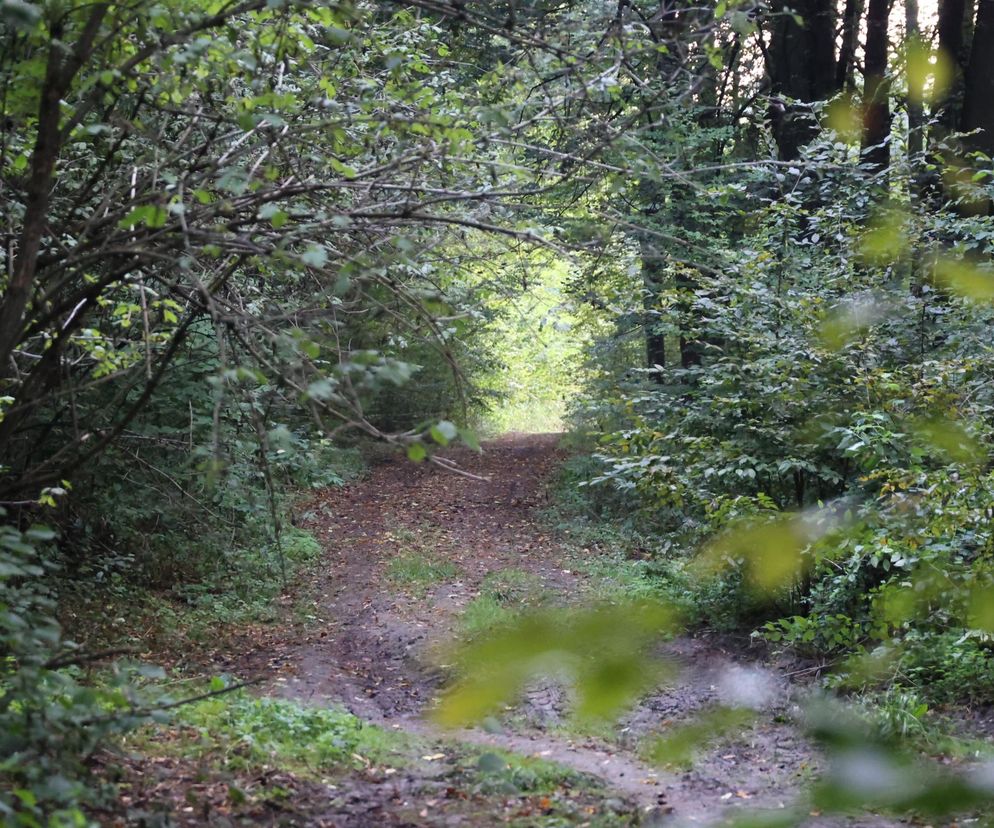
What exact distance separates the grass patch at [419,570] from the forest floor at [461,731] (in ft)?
0.11

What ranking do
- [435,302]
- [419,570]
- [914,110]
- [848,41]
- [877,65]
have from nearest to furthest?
[435,302] < [914,110] < [877,65] < [419,570] < [848,41]

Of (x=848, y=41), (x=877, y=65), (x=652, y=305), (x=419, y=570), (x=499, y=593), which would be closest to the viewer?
(x=499, y=593)

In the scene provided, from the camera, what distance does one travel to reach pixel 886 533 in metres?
5.21

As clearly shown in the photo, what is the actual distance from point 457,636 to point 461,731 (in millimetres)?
1989

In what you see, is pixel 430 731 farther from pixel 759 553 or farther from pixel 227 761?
pixel 759 553

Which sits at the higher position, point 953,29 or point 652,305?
point 953,29

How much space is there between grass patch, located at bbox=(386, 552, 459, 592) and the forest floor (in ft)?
0.11

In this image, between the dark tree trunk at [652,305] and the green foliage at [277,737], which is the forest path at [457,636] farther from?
the dark tree trunk at [652,305]

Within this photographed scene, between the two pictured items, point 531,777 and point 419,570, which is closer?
point 531,777

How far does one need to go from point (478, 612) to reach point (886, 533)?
4.70 metres

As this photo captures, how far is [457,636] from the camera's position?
391 centimetres

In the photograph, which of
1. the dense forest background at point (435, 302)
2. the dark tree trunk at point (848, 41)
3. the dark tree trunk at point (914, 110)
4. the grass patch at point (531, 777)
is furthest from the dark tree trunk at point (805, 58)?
the grass patch at point (531, 777)

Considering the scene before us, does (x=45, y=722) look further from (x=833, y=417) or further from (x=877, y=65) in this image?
(x=877, y=65)

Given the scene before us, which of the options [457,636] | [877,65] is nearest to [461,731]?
[457,636]
